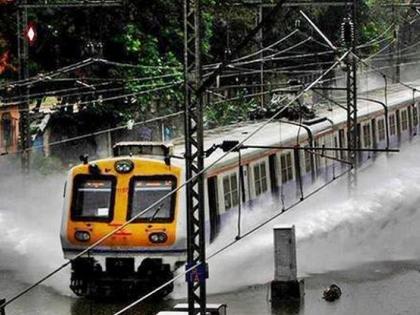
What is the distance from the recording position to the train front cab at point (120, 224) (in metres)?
19.9

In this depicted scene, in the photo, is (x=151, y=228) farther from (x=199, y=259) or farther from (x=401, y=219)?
(x=401, y=219)

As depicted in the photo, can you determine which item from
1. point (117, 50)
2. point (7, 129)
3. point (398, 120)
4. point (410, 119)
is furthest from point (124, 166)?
point (7, 129)

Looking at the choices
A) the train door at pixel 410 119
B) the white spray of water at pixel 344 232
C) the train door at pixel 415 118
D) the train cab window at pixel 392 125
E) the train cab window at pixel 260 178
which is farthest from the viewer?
the train door at pixel 415 118

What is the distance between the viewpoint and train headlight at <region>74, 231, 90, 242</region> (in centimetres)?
2017

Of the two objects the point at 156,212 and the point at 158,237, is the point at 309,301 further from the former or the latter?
the point at 156,212

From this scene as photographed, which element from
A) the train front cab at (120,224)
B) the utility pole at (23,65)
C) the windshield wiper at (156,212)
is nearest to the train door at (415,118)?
the utility pole at (23,65)

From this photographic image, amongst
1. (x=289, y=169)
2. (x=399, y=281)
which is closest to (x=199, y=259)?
(x=399, y=281)

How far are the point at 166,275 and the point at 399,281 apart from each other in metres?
4.80

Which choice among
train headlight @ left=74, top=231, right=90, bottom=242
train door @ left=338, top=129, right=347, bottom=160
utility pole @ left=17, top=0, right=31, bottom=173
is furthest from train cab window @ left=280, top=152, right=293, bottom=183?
utility pole @ left=17, top=0, right=31, bottom=173

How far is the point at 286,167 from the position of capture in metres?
24.9

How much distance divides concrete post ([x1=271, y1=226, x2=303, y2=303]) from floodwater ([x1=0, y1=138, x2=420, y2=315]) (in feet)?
0.84

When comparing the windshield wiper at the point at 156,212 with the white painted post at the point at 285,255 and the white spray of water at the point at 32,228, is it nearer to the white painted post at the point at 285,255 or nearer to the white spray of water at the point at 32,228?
the white painted post at the point at 285,255

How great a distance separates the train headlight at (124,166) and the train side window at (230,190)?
193 centimetres

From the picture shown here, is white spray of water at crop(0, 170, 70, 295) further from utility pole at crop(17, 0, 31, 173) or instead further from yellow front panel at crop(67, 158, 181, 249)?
yellow front panel at crop(67, 158, 181, 249)
